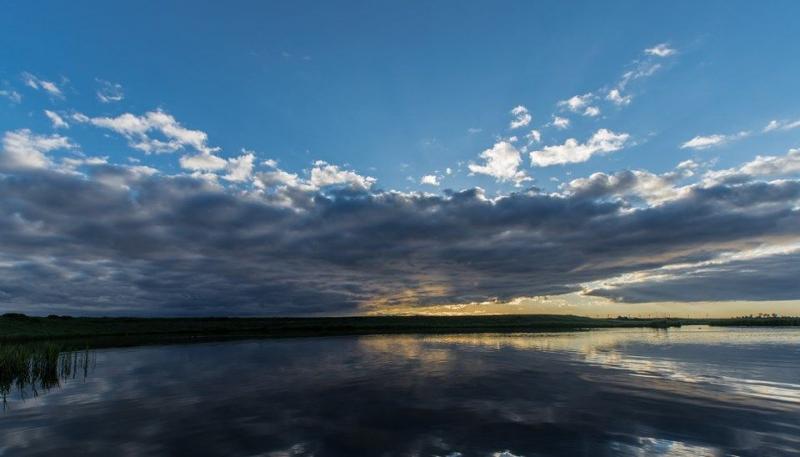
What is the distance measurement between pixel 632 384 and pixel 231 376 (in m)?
26.8

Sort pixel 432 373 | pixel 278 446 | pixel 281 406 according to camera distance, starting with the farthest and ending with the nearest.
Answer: pixel 432 373, pixel 281 406, pixel 278 446

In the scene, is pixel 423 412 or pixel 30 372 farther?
pixel 30 372

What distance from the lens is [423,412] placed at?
61.9 ft

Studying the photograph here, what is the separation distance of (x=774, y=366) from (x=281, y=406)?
3548cm

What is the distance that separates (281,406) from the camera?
20.6 metres

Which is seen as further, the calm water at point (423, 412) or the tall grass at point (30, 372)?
the tall grass at point (30, 372)

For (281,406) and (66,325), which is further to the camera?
(66,325)

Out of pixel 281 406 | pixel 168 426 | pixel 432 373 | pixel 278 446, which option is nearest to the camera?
pixel 278 446

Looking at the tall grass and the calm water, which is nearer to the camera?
the calm water

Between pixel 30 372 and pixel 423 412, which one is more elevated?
pixel 423 412

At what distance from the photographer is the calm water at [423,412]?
548 inches

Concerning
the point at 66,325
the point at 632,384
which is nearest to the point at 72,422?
the point at 632,384

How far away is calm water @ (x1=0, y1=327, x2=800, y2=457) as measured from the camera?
548 inches

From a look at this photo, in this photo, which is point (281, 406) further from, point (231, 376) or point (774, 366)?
point (774, 366)
